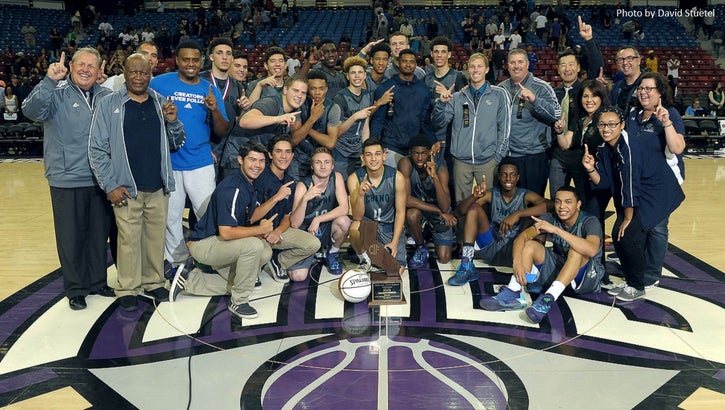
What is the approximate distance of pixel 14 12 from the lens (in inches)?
893

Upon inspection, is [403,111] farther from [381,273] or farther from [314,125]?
[381,273]

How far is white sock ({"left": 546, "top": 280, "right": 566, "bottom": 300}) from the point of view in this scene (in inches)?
185

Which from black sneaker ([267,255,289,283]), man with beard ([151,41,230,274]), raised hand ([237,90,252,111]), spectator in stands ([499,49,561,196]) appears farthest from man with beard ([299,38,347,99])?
black sneaker ([267,255,289,283])

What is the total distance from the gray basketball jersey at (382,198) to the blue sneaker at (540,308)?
5.10 ft

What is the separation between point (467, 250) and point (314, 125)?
5.58 feet

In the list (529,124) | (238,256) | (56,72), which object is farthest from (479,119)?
(56,72)

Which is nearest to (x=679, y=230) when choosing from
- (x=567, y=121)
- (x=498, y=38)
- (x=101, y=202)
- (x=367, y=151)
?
(x=567, y=121)

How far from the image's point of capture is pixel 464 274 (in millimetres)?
5352

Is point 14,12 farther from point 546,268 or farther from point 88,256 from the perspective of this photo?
point 546,268

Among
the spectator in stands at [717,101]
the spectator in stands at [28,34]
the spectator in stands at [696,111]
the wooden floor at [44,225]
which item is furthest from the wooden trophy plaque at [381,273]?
the spectator in stands at [28,34]

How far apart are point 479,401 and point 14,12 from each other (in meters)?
24.1

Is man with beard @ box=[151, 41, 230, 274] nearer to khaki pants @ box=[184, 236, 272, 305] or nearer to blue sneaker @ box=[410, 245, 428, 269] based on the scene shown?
khaki pants @ box=[184, 236, 272, 305]

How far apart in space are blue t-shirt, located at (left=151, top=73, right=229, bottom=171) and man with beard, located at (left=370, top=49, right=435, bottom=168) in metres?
1.51

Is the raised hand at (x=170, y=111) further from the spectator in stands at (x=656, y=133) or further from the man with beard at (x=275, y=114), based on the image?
the spectator in stands at (x=656, y=133)
